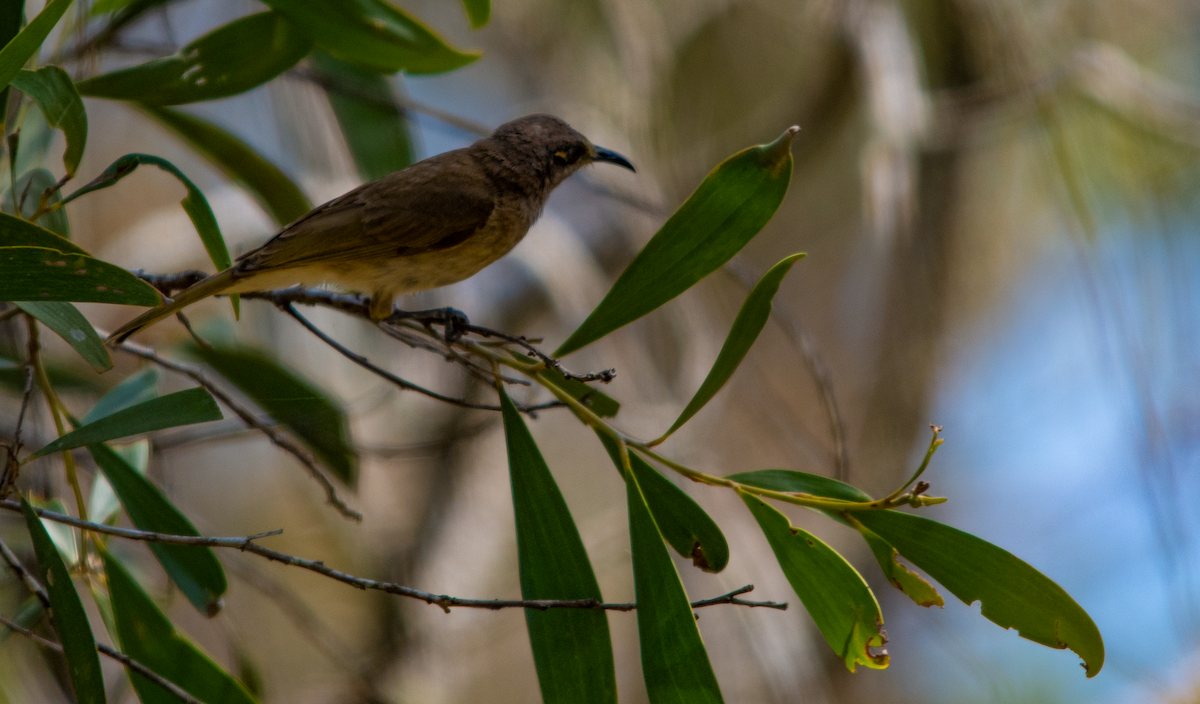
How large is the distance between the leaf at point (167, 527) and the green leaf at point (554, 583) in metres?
0.77

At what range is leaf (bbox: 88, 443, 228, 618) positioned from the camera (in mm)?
1662

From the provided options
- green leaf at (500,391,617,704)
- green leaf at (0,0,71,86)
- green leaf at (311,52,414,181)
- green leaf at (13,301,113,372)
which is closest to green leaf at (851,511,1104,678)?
green leaf at (500,391,617,704)

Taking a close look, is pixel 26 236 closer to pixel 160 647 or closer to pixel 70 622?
pixel 70 622

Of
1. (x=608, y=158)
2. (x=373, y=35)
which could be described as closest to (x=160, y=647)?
(x=373, y=35)

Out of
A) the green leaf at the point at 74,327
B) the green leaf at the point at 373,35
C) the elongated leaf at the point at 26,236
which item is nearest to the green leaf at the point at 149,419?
the green leaf at the point at 74,327

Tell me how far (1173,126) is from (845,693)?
3.74 meters

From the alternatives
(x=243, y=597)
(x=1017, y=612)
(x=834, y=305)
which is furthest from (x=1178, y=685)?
(x=243, y=597)

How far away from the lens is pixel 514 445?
139 centimetres

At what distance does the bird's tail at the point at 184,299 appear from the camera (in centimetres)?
168

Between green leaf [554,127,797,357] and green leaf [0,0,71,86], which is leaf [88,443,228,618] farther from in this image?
green leaf [554,127,797,357]

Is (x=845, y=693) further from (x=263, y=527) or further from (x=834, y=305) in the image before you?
(x=263, y=527)

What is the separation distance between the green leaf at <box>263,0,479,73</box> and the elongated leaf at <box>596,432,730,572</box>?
94cm

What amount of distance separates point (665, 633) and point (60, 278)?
99 centimetres

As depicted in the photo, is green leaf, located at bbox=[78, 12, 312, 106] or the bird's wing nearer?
green leaf, located at bbox=[78, 12, 312, 106]
